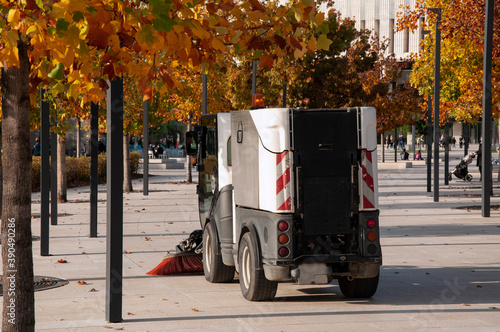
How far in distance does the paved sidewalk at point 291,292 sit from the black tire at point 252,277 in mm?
134

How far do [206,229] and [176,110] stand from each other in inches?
918

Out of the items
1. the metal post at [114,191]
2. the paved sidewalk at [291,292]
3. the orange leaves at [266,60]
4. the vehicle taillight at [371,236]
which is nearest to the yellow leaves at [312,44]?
the orange leaves at [266,60]

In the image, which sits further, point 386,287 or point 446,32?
point 446,32

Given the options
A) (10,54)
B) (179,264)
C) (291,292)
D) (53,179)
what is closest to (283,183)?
(291,292)

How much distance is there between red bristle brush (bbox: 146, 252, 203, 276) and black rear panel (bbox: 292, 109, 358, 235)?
9.81 ft

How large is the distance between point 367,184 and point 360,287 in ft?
4.09

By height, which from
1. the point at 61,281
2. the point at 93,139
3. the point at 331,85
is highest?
the point at 331,85

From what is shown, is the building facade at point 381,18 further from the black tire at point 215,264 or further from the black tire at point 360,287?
the black tire at point 360,287

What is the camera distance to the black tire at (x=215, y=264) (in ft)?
34.9

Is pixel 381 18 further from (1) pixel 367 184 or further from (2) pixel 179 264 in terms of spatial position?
(1) pixel 367 184

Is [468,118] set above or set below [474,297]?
above

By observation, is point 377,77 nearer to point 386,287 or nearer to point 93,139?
point 93,139

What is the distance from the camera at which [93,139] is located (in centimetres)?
1495

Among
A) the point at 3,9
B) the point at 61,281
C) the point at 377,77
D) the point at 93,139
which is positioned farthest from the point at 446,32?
the point at 377,77
